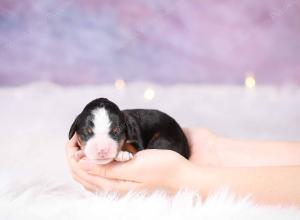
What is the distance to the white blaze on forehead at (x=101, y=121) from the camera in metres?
1.88

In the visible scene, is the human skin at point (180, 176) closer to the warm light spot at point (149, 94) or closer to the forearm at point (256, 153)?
the forearm at point (256, 153)

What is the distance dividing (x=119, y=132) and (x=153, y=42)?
1676 mm

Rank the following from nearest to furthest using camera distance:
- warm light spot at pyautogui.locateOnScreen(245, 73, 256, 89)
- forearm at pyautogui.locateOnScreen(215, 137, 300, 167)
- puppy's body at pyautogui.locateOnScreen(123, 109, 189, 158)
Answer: puppy's body at pyautogui.locateOnScreen(123, 109, 189, 158) → forearm at pyautogui.locateOnScreen(215, 137, 300, 167) → warm light spot at pyautogui.locateOnScreen(245, 73, 256, 89)

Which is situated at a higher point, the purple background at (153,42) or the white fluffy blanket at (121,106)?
the purple background at (153,42)

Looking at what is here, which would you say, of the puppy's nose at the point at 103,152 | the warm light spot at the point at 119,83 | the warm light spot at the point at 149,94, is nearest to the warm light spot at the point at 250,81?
the warm light spot at the point at 149,94

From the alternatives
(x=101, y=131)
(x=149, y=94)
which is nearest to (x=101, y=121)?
(x=101, y=131)

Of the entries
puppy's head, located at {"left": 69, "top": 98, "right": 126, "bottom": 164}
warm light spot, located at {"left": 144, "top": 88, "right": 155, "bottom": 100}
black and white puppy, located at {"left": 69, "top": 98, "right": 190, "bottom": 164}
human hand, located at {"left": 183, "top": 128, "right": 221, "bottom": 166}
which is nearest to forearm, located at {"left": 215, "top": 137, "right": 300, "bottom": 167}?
human hand, located at {"left": 183, "top": 128, "right": 221, "bottom": 166}

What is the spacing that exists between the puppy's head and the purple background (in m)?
Result: 1.56

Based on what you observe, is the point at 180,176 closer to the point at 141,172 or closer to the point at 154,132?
the point at 141,172

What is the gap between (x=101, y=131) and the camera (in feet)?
6.15

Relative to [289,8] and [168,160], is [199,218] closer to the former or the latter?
[168,160]

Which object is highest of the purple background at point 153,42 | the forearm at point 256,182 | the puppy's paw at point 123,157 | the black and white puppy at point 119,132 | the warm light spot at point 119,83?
the purple background at point 153,42

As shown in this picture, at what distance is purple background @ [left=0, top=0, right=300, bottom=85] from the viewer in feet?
11.2

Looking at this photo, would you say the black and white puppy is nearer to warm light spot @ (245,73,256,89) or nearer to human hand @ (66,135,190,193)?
human hand @ (66,135,190,193)
